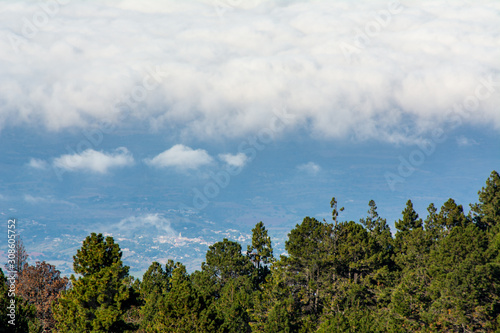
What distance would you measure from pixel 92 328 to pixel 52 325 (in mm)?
23407

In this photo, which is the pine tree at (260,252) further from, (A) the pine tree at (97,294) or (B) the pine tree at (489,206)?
(A) the pine tree at (97,294)

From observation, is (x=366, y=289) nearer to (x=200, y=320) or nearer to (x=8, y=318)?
(x=200, y=320)

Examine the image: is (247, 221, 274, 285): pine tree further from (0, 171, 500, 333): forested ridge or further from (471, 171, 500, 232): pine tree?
(471, 171, 500, 232): pine tree

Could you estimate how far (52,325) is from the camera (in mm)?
67125

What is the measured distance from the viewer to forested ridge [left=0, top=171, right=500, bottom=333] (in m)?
47.6

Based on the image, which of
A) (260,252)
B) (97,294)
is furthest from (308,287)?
(97,294)

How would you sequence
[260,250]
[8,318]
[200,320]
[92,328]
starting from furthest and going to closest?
1. [260,250]
2. [200,320]
3. [92,328]
4. [8,318]

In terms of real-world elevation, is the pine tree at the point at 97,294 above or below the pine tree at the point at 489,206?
below

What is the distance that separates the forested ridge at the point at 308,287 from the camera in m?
47.6

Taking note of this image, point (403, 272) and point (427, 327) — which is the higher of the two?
point (403, 272)

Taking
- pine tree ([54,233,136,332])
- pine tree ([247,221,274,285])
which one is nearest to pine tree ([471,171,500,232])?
pine tree ([247,221,274,285])

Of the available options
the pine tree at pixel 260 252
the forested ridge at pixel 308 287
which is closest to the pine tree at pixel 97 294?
the forested ridge at pixel 308 287

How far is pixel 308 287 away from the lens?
8394 centimetres

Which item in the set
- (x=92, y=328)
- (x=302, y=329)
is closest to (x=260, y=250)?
(x=302, y=329)
